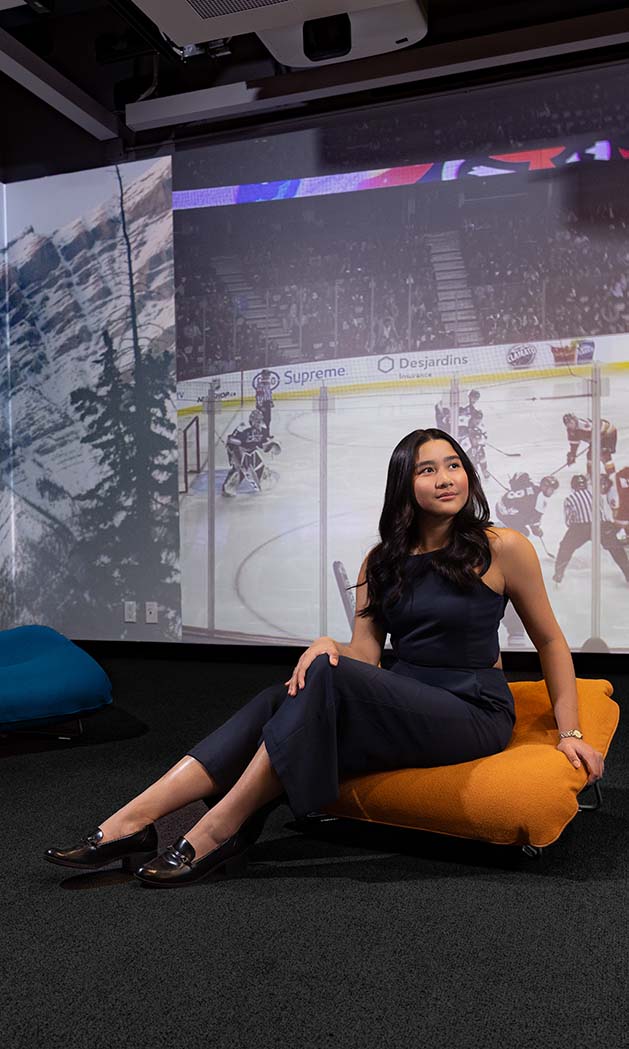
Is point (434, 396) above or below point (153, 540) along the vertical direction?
above

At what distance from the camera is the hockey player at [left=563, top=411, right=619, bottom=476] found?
181 inches

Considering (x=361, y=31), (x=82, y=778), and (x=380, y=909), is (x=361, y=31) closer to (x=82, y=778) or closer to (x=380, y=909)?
(x=82, y=778)

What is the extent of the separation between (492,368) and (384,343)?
2.04 feet

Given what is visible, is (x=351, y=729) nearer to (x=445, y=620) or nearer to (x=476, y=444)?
(x=445, y=620)

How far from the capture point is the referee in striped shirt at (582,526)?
4.61m

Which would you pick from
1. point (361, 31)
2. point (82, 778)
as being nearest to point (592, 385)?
point (361, 31)

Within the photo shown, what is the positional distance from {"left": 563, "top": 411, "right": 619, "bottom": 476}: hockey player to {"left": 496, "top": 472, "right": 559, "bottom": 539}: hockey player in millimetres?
178

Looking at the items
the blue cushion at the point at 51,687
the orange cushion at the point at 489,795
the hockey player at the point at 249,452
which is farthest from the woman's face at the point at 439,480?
the hockey player at the point at 249,452

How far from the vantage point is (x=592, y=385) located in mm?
4621

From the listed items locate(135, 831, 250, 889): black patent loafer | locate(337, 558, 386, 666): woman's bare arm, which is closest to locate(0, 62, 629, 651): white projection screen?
locate(337, 558, 386, 666): woman's bare arm

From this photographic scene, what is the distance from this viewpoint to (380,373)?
5.00m

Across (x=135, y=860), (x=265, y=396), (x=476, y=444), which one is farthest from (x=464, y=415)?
(x=135, y=860)

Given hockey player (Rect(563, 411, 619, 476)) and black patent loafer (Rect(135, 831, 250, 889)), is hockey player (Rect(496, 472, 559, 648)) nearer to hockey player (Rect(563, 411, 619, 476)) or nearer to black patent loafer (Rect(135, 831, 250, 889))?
hockey player (Rect(563, 411, 619, 476))

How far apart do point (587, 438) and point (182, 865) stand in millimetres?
3433
